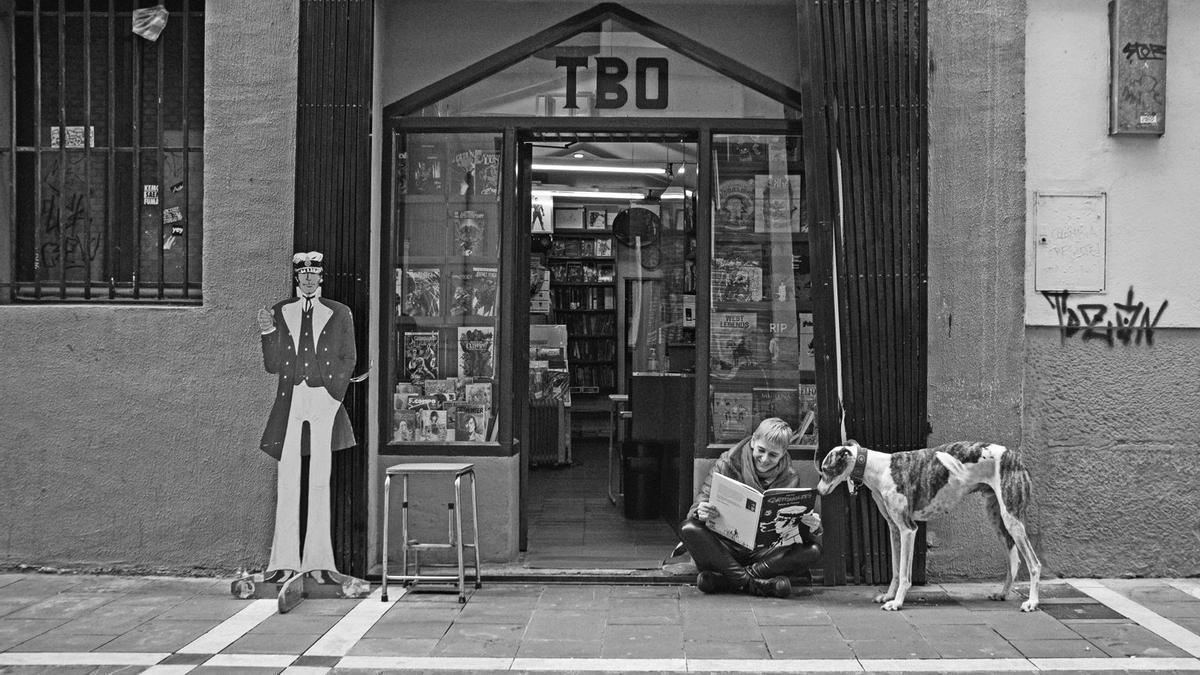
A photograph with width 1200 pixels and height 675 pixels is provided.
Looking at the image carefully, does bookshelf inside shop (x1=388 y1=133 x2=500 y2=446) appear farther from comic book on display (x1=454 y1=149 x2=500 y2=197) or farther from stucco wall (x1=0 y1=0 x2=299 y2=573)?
stucco wall (x1=0 y1=0 x2=299 y2=573)

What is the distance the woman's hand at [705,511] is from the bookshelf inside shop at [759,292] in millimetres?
893

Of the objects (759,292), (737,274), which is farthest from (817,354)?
(737,274)

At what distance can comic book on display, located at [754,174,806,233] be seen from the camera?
8344mm

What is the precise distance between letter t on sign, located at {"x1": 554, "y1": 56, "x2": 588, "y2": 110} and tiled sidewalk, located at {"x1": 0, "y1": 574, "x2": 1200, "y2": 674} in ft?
11.0

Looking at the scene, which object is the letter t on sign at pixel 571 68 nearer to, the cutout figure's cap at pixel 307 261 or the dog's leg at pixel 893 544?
the cutout figure's cap at pixel 307 261

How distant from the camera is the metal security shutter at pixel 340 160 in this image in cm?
775

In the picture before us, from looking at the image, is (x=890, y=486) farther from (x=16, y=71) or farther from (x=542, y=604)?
(x=16, y=71)

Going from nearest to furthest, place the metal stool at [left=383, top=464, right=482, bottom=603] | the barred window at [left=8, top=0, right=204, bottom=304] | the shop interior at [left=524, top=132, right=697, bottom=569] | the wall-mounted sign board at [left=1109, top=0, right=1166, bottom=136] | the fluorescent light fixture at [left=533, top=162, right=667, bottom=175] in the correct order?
the metal stool at [left=383, top=464, right=482, bottom=603]
the wall-mounted sign board at [left=1109, top=0, right=1166, bottom=136]
the barred window at [left=8, top=0, right=204, bottom=304]
the shop interior at [left=524, top=132, right=697, bottom=569]
the fluorescent light fixture at [left=533, top=162, right=667, bottom=175]

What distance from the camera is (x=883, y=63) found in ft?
25.2

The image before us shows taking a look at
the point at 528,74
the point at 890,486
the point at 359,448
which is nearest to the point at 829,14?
the point at 528,74

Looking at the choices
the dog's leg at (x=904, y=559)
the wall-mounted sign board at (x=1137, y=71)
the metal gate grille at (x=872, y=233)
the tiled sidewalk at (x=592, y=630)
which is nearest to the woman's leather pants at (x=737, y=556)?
the tiled sidewalk at (x=592, y=630)

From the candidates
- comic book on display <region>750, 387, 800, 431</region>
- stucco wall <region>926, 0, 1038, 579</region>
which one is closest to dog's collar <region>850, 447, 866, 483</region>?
stucco wall <region>926, 0, 1038, 579</region>

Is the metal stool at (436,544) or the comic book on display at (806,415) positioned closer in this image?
the metal stool at (436,544)

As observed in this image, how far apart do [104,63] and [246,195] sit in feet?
5.14
